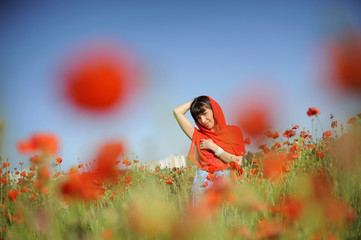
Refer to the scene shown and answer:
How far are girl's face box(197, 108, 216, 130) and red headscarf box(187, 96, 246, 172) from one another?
0.04 metres

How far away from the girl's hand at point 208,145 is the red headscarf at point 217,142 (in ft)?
0.15

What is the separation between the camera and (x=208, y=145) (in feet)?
8.93

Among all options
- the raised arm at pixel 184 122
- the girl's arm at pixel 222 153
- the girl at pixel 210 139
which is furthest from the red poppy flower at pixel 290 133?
the raised arm at pixel 184 122

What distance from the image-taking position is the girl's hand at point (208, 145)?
2.69m

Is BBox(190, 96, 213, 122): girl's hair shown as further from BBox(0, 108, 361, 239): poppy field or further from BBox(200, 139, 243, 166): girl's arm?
BBox(0, 108, 361, 239): poppy field

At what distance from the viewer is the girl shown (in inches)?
106

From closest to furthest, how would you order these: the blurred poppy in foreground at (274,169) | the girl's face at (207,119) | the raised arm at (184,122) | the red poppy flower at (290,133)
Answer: the blurred poppy in foreground at (274,169) → the girl's face at (207,119) → the raised arm at (184,122) → the red poppy flower at (290,133)

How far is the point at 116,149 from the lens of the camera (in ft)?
2.60

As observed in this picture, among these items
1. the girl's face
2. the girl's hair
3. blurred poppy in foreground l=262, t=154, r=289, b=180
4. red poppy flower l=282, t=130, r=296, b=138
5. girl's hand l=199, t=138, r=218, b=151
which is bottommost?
blurred poppy in foreground l=262, t=154, r=289, b=180

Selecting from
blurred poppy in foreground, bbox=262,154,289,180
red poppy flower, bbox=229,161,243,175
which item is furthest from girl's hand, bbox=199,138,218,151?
blurred poppy in foreground, bbox=262,154,289,180

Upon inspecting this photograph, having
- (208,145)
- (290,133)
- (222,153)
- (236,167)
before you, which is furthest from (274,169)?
(290,133)

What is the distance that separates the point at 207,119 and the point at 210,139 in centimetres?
21

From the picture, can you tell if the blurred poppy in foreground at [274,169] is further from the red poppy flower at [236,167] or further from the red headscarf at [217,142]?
the red headscarf at [217,142]

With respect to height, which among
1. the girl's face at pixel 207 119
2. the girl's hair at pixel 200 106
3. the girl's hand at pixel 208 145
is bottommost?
the girl's hand at pixel 208 145
